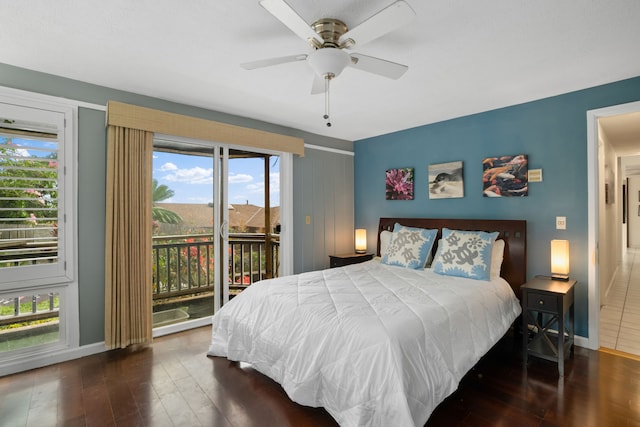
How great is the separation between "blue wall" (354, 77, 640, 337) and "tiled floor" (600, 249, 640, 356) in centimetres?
41

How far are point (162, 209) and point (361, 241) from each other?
9.25 feet

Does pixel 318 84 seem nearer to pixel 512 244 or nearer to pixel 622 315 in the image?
pixel 512 244

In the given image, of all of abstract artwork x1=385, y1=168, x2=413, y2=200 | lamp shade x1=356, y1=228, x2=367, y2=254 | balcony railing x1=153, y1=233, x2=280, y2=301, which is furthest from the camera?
lamp shade x1=356, y1=228, x2=367, y2=254

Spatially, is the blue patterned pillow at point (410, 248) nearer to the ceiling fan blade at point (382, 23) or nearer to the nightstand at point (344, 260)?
the nightstand at point (344, 260)

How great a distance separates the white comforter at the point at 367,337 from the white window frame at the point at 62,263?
52.9 inches

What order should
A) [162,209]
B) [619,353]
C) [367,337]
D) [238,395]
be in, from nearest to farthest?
[367,337] < [238,395] < [619,353] < [162,209]

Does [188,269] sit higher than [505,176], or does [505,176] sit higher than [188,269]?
[505,176]

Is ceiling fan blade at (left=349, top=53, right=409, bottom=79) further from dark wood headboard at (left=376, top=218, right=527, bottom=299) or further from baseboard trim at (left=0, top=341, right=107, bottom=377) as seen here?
baseboard trim at (left=0, top=341, right=107, bottom=377)

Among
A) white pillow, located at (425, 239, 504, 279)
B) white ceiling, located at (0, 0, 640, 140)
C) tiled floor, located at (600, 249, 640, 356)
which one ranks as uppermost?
white ceiling, located at (0, 0, 640, 140)

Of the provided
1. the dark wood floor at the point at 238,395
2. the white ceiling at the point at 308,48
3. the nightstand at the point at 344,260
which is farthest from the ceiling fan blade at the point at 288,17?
the nightstand at the point at 344,260

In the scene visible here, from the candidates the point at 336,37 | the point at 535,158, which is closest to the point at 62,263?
the point at 336,37

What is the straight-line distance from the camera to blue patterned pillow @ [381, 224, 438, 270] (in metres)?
3.54

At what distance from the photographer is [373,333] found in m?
1.81

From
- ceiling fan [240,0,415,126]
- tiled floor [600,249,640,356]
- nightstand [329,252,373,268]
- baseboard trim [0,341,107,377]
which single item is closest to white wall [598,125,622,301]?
tiled floor [600,249,640,356]
